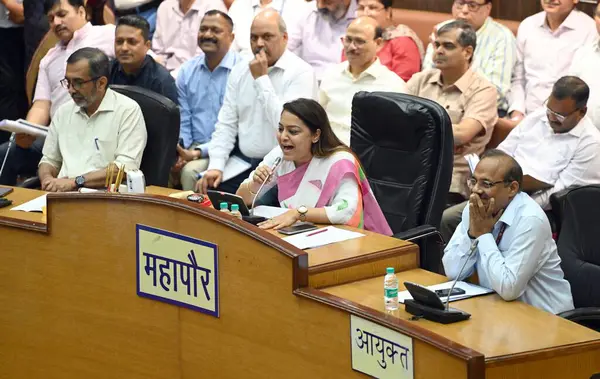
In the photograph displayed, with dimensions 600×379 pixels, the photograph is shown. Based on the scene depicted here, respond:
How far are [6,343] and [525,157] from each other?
7.93ft

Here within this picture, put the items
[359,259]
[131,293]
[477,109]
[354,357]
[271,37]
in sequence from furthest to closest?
[271,37] < [477,109] < [131,293] < [359,259] < [354,357]

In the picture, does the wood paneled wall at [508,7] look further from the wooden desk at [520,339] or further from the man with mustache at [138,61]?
the wooden desk at [520,339]

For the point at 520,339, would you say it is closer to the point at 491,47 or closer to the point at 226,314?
the point at 226,314

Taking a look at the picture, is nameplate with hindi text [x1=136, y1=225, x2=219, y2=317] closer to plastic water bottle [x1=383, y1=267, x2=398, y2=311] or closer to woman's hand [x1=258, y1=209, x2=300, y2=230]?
woman's hand [x1=258, y1=209, x2=300, y2=230]

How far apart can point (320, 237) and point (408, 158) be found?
34.1 inches

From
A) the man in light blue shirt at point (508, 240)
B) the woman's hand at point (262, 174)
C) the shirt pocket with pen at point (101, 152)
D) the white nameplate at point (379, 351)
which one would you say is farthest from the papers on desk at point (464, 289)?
the shirt pocket with pen at point (101, 152)

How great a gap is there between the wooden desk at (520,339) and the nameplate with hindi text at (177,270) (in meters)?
0.50

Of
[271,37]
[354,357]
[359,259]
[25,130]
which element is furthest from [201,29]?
[354,357]

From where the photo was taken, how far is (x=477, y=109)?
528cm

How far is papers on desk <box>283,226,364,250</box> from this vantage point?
142 inches

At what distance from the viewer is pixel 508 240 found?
3.38 m

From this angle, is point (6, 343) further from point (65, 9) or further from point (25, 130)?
point (65, 9)

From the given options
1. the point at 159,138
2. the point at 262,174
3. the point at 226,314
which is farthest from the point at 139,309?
the point at 159,138

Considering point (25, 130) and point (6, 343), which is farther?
point (25, 130)
